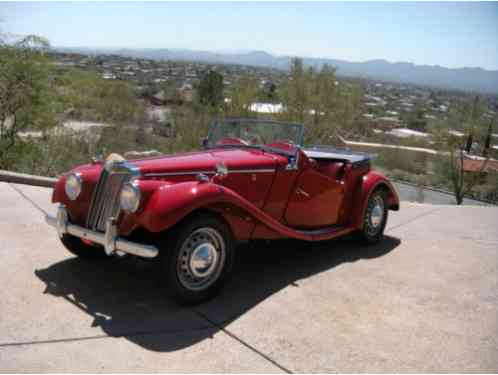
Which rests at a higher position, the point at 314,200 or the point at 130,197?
the point at 130,197

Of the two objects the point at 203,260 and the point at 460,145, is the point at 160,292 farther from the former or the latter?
the point at 460,145

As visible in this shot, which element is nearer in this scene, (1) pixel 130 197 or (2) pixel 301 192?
(1) pixel 130 197

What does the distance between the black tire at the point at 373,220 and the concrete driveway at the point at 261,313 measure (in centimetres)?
26

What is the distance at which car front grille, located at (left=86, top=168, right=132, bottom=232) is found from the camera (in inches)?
157

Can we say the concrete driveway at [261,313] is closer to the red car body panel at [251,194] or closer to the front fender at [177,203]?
the red car body panel at [251,194]

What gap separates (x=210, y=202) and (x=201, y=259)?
47cm

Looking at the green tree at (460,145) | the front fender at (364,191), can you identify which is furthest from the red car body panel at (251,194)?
the green tree at (460,145)

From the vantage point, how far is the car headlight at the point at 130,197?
12.2 ft

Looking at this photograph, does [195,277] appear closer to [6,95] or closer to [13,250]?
[13,250]

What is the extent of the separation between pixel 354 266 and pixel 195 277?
2.08 metres

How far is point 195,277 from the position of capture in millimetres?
3951

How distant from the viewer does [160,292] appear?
13.3 ft

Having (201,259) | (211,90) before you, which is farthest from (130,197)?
(211,90)

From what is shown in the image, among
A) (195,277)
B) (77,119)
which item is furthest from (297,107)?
(195,277)
